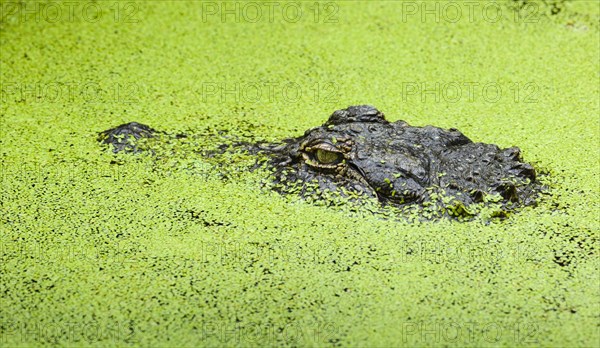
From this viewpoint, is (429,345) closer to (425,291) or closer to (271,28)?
(425,291)

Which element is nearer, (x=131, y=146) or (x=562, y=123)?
(x=131, y=146)

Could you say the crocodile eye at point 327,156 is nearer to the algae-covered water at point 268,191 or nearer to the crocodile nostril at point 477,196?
the algae-covered water at point 268,191

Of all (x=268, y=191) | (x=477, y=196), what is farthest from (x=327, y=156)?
(x=477, y=196)

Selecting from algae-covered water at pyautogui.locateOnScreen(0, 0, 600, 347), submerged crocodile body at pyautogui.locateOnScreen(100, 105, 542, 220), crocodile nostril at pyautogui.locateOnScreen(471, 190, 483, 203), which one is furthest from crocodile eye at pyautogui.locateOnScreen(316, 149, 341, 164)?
crocodile nostril at pyautogui.locateOnScreen(471, 190, 483, 203)

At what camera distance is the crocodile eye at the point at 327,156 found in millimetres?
3221

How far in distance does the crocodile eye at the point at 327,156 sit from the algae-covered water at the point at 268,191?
22 cm

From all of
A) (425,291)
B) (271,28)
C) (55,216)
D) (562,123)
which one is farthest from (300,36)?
(425,291)

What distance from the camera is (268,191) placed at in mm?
3322

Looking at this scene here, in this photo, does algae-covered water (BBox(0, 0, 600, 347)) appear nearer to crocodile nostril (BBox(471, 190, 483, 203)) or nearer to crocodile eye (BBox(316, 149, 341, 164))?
crocodile nostril (BBox(471, 190, 483, 203))

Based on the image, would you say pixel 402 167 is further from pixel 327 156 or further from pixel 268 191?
pixel 268 191

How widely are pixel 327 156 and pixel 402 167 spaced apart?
1.05 ft

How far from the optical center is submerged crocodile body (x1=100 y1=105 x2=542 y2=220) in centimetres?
312

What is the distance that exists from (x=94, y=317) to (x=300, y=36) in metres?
2.68

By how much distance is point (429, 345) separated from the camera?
255 centimetres
